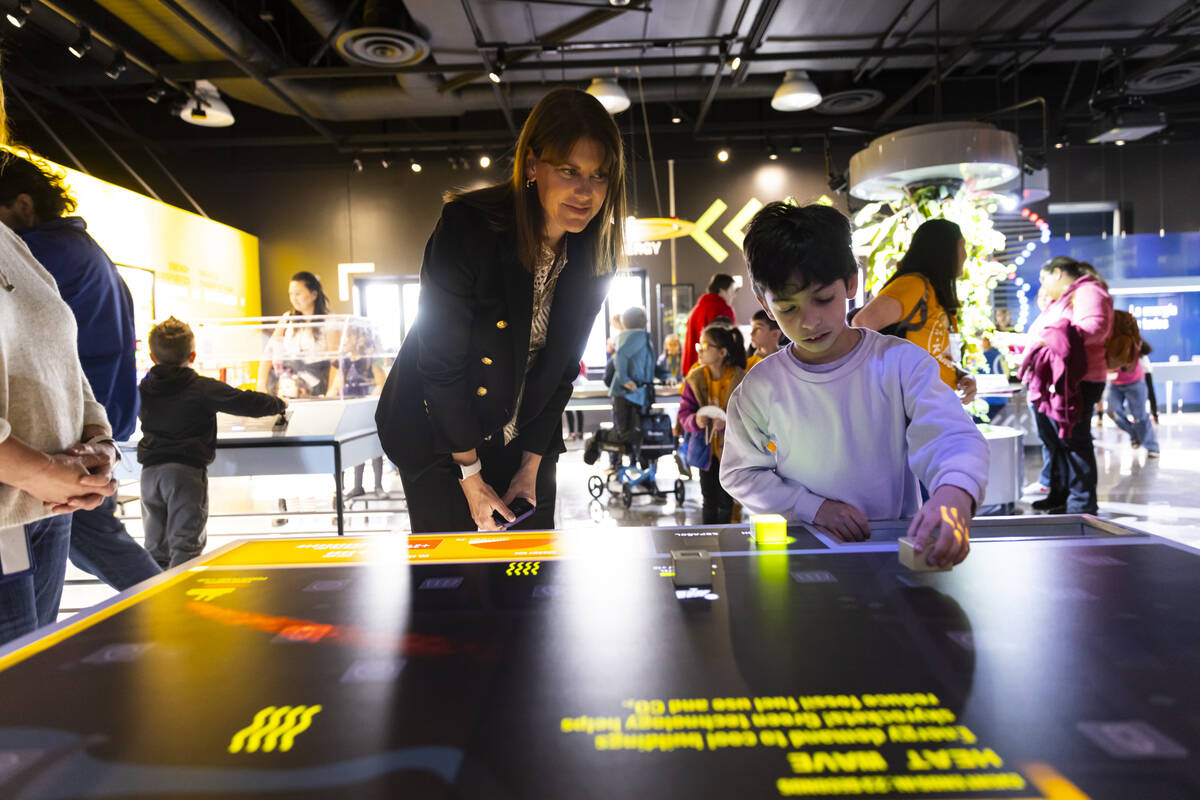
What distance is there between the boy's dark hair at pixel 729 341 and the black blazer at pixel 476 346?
2.40m

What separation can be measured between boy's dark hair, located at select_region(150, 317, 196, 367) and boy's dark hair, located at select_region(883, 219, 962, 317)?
2.80 metres

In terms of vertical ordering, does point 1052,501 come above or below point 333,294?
below

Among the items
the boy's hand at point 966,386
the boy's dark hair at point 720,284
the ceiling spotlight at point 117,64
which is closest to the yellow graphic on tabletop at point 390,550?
the boy's hand at point 966,386

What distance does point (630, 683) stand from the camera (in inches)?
23.0

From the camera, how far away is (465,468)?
140 centimetres

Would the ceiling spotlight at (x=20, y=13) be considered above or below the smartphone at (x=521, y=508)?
above

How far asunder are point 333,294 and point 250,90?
276 centimetres

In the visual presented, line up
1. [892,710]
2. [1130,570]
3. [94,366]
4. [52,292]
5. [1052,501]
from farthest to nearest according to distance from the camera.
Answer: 1. [1052,501]
2. [94,366]
3. [52,292]
4. [1130,570]
5. [892,710]

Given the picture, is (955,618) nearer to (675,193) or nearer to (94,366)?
(94,366)

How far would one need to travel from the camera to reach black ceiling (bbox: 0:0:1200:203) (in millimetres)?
6656

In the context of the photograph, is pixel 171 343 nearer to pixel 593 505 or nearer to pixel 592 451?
pixel 593 505

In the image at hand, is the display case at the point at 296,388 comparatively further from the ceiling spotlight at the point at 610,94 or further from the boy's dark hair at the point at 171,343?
the ceiling spotlight at the point at 610,94

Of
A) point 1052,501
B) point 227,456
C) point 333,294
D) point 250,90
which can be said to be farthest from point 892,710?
point 333,294

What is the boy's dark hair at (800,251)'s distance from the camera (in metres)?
1.22
